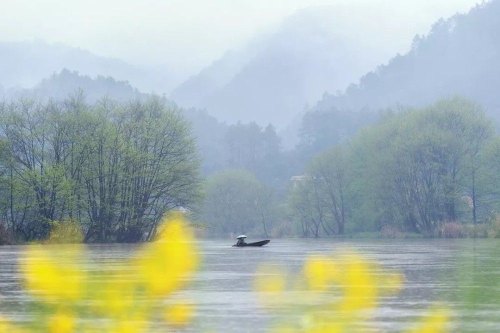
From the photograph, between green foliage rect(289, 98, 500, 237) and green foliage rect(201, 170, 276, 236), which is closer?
green foliage rect(289, 98, 500, 237)

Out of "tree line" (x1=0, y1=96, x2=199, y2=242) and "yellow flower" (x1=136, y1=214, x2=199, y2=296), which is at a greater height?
"tree line" (x1=0, y1=96, x2=199, y2=242)

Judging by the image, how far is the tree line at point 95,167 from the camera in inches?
2776

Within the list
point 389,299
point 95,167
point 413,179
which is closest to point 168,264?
point 389,299

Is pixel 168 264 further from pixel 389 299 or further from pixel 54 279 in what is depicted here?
pixel 389 299

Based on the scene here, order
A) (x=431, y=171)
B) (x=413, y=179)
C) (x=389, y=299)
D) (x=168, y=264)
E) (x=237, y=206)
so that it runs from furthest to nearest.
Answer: (x=237, y=206), (x=413, y=179), (x=431, y=171), (x=389, y=299), (x=168, y=264)

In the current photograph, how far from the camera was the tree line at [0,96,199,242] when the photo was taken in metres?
70.5

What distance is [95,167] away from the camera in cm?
7488

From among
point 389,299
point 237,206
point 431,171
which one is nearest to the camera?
point 389,299

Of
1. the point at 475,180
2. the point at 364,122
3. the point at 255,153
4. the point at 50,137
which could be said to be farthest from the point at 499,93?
the point at 50,137

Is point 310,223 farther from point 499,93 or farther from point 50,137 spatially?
point 499,93

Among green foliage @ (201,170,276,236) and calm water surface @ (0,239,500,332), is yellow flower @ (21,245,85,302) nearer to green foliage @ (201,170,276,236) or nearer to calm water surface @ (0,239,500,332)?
calm water surface @ (0,239,500,332)

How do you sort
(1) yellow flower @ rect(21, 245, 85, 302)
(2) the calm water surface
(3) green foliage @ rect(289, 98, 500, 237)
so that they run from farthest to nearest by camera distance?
(3) green foliage @ rect(289, 98, 500, 237)
(2) the calm water surface
(1) yellow flower @ rect(21, 245, 85, 302)

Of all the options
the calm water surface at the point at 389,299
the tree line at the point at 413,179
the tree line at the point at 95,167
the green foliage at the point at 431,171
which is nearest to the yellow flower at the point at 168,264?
the calm water surface at the point at 389,299

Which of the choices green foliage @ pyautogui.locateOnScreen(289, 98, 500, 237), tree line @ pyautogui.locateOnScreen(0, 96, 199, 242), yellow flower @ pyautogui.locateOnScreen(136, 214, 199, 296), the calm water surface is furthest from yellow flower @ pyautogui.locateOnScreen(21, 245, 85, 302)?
green foliage @ pyautogui.locateOnScreen(289, 98, 500, 237)
